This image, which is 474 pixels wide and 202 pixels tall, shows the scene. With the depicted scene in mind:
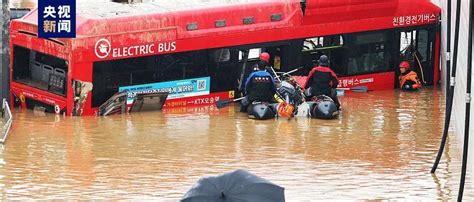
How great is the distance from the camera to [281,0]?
27.3 metres

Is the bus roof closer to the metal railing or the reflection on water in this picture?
the reflection on water

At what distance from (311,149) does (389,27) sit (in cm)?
712

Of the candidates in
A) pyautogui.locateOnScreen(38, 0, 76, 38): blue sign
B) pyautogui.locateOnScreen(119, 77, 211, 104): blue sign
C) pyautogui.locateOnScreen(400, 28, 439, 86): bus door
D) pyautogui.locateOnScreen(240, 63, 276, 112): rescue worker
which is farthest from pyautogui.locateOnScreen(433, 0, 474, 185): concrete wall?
pyautogui.locateOnScreen(38, 0, 76, 38): blue sign

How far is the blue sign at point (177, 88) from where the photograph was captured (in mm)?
25656

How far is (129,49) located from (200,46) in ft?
5.02

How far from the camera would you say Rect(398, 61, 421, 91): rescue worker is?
28.7 m

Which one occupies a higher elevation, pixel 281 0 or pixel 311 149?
pixel 281 0

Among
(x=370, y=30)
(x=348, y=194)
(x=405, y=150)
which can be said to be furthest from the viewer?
(x=370, y=30)

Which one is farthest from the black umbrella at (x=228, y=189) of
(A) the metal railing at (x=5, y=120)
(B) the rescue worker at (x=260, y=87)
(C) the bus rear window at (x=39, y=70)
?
(C) the bus rear window at (x=39, y=70)

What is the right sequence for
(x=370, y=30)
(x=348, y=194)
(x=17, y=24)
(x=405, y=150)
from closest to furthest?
(x=348, y=194) < (x=405, y=150) < (x=17, y=24) < (x=370, y=30)

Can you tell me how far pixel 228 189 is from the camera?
9.08 meters

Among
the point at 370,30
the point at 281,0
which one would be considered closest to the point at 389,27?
the point at 370,30

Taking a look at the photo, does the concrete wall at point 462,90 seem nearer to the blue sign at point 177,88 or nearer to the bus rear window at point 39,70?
the blue sign at point 177,88

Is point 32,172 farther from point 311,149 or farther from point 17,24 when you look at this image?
point 17,24
